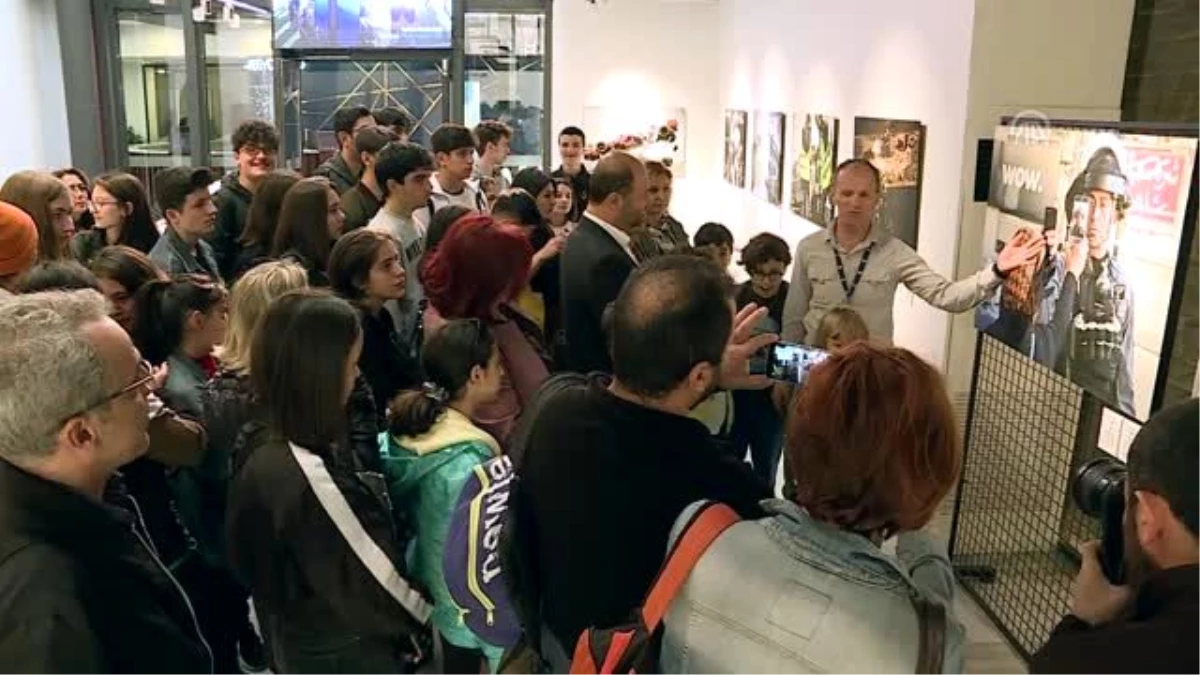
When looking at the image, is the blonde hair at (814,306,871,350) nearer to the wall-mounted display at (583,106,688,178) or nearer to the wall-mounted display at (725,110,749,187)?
the wall-mounted display at (725,110,749,187)

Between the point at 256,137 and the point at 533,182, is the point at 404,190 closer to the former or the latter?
the point at 533,182

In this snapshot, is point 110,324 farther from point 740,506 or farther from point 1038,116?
point 1038,116

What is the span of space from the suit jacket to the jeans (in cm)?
87

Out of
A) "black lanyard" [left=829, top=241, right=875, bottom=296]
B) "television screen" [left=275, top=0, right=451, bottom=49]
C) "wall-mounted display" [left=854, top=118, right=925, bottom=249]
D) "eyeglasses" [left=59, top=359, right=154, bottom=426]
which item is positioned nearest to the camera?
"eyeglasses" [left=59, top=359, right=154, bottom=426]

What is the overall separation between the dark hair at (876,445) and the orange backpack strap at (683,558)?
121mm

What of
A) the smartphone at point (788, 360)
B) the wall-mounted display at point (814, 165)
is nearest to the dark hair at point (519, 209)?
the smartphone at point (788, 360)

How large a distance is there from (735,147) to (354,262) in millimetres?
7017

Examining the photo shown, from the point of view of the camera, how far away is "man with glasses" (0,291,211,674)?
1.28m

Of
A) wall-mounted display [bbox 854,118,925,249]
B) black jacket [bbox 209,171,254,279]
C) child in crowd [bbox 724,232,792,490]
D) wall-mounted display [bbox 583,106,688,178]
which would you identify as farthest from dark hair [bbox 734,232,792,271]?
wall-mounted display [bbox 583,106,688,178]

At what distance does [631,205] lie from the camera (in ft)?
10.6

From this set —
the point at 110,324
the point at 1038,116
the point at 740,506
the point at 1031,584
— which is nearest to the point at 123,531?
the point at 110,324

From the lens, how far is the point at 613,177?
3182 mm

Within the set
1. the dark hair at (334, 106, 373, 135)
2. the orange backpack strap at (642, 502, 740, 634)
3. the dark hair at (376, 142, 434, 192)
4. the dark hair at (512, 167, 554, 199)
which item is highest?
the dark hair at (334, 106, 373, 135)

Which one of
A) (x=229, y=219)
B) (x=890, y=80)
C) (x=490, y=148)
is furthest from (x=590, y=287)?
(x=490, y=148)
